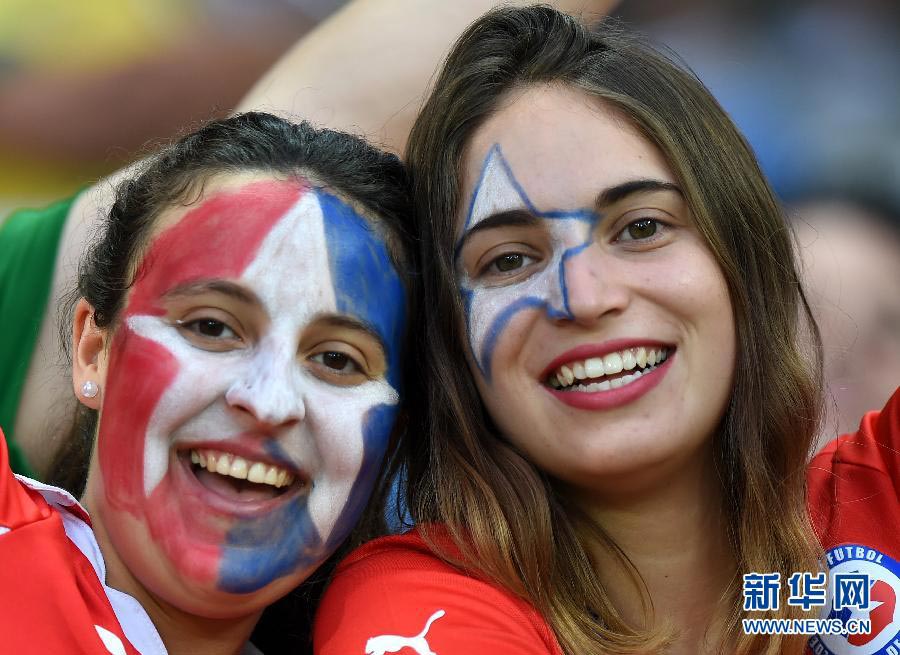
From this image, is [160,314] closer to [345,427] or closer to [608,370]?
[345,427]

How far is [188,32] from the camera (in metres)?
3.14

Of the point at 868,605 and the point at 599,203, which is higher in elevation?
the point at 599,203

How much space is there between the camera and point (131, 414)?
1.66 m

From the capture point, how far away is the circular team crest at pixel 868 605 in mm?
1730

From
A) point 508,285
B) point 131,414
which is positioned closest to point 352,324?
point 508,285

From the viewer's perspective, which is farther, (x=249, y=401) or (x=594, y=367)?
(x=594, y=367)

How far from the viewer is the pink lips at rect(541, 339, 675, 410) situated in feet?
5.57

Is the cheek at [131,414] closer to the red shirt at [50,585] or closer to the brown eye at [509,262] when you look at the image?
the red shirt at [50,585]

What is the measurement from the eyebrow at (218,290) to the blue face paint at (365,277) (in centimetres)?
15

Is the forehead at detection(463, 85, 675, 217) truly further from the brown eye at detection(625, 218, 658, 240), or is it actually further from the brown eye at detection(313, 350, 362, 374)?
the brown eye at detection(313, 350, 362, 374)

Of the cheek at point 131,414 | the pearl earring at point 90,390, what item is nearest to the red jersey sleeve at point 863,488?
the cheek at point 131,414

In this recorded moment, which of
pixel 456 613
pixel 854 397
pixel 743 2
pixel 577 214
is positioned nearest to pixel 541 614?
pixel 456 613

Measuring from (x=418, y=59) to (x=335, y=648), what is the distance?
1.95 m

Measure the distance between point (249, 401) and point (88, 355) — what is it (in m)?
0.44
